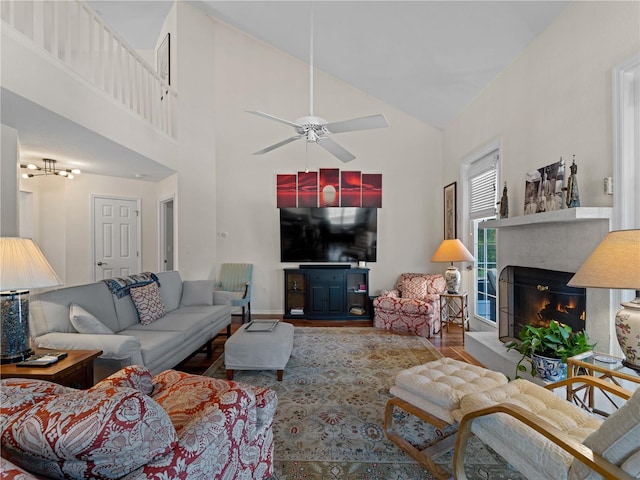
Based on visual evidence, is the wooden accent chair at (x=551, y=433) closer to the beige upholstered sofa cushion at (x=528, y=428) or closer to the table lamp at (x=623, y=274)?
the beige upholstered sofa cushion at (x=528, y=428)

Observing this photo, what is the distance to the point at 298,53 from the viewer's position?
4.95 m

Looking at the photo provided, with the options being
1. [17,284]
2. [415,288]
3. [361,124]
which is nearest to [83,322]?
[17,284]

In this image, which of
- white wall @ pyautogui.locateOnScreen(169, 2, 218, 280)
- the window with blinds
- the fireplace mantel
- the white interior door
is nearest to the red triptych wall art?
white wall @ pyautogui.locateOnScreen(169, 2, 218, 280)

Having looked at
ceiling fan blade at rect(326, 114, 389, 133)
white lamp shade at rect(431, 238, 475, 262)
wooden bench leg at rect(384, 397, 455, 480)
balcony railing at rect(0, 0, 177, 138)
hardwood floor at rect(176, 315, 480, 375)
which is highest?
balcony railing at rect(0, 0, 177, 138)

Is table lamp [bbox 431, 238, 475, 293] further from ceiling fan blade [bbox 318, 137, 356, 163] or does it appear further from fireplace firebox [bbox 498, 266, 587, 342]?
ceiling fan blade [bbox 318, 137, 356, 163]

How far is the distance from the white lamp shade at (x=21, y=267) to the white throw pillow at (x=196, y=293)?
205 centimetres

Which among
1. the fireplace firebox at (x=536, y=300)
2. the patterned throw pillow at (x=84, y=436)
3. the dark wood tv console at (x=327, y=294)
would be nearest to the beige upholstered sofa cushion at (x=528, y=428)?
the fireplace firebox at (x=536, y=300)

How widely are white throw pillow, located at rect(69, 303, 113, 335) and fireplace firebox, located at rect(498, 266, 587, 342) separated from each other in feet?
11.9

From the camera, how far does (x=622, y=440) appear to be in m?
0.94

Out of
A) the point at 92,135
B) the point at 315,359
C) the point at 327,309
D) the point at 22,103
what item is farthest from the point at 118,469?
the point at 327,309

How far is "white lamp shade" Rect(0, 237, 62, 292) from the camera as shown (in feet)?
5.39

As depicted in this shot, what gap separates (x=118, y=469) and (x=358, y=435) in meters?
1.53

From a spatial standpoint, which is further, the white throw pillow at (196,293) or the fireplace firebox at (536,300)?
the white throw pillow at (196,293)

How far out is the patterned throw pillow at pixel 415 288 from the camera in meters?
4.71
